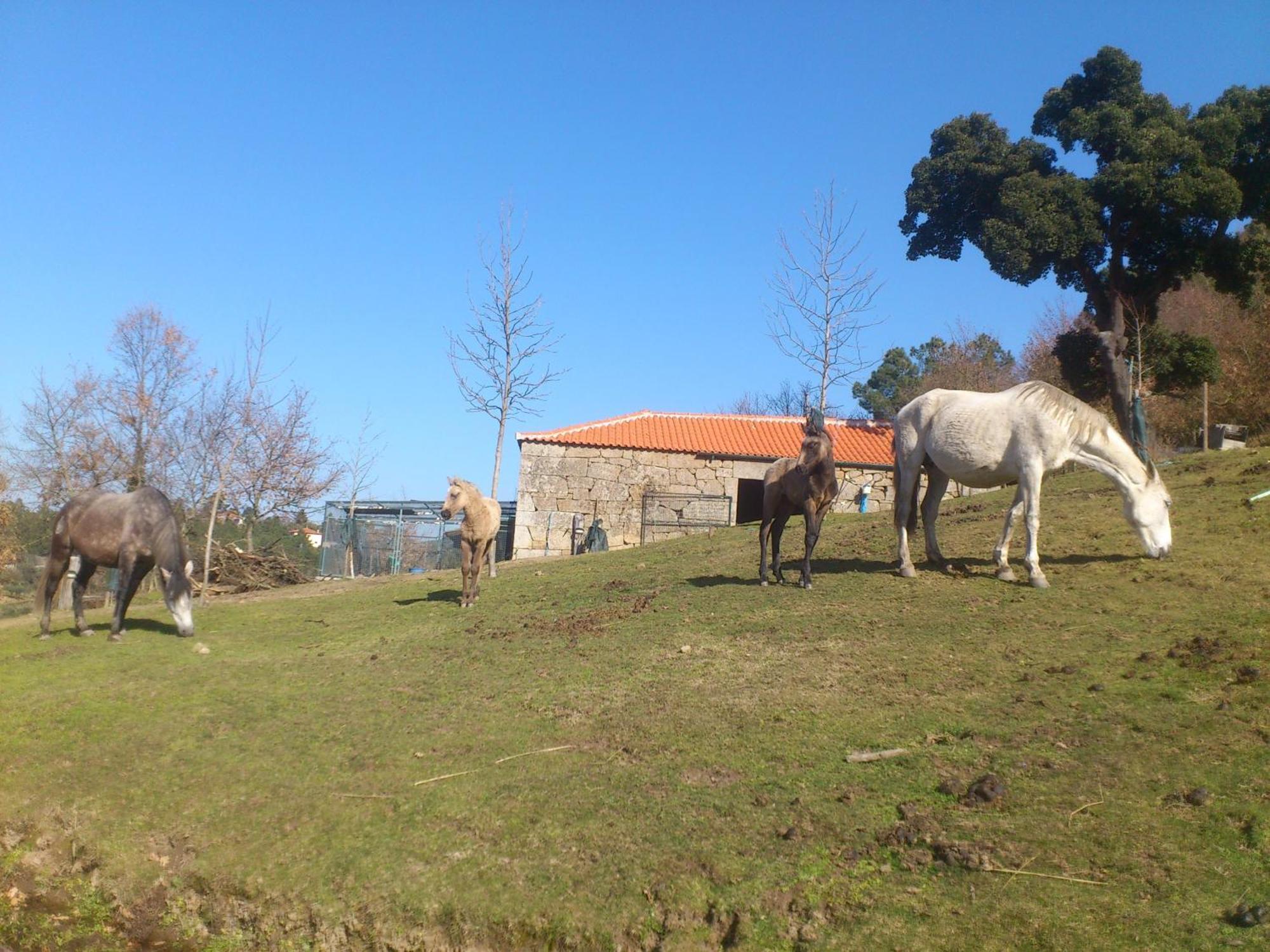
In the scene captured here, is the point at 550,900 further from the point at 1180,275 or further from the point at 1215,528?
the point at 1180,275

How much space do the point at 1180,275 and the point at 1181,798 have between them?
23.5 m

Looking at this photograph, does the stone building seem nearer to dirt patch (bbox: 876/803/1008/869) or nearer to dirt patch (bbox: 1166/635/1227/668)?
dirt patch (bbox: 1166/635/1227/668)

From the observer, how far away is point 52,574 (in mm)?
12859

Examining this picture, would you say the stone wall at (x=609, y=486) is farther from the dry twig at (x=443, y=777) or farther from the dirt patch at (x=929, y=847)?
the dirt patch at (x=929, y=847)

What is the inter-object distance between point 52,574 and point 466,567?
542 centimetres

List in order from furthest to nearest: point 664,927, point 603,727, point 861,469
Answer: point 861,469 < point 603,727 < point 664,927

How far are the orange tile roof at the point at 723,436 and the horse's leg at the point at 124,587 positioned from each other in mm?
15943

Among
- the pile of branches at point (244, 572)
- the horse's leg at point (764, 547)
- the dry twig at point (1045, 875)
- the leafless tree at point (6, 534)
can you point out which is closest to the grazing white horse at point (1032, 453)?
the horse's leg at point (764, 547)

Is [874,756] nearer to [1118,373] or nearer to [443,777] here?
[443,777]

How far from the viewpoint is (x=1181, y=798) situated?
568 centimetres

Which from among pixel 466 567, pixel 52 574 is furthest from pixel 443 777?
pixel 52 574

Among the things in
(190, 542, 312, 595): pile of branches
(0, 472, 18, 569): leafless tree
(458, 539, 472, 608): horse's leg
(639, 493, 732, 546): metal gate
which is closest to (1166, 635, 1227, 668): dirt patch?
(458, 539, 472, 608): horse's leg

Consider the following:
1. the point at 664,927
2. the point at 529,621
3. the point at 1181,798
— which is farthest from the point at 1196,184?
the point at 664,927

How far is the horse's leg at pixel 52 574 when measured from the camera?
1259 cm
